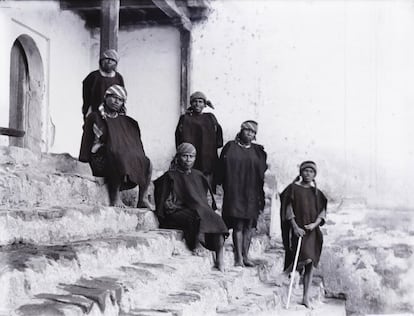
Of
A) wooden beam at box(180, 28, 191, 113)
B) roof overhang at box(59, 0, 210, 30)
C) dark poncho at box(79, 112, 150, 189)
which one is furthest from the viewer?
wooden beam at box(180, 28, 191, 113)

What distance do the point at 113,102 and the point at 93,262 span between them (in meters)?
2.28

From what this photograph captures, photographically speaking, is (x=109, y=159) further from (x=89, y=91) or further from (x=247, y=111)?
(x=247, y=111)

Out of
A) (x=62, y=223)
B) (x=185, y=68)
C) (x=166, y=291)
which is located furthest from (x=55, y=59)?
(x=166, y=291)

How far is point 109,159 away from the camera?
5.62m

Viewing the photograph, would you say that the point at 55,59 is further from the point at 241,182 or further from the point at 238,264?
the point at 238,264

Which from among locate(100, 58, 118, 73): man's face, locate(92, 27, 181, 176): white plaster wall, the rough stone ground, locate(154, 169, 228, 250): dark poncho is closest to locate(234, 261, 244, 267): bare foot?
locate(154, 169, 228, 250): dark poncho

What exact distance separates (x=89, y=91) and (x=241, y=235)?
2.17 meters

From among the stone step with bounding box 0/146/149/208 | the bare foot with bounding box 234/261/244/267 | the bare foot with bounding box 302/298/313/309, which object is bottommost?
the bare foot with bounding box 302/298/313/309

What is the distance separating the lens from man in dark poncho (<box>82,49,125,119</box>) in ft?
21.1

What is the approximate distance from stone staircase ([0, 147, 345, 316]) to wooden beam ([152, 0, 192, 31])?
3886 millimetres

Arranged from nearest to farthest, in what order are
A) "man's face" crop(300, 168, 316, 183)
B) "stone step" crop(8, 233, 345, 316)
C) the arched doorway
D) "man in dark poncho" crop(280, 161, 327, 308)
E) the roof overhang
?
1. "stone step" crop(8, 233, 345, 316)
2. "man in dark poncho" crop(280, 161, 327, 308)
3. "man's face" crop(300, 168, 316, 183)
4. the arched doorway
5. the roof overhang

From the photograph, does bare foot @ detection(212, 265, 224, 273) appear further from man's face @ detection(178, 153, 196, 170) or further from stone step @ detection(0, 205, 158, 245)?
man's face @ detection(178, 153, 196, 170)

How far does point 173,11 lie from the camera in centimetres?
955

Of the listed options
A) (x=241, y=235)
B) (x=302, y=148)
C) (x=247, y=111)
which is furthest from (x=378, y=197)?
(x=241, y=235)
